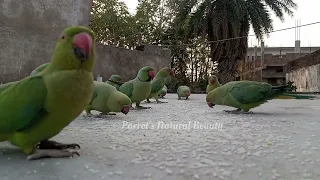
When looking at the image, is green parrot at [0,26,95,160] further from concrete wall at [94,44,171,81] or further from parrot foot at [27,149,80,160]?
concrete wall at [94,44,171,81]

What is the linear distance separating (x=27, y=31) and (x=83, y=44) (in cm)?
637

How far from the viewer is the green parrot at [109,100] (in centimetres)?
259

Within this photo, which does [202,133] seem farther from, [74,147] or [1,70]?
[1,70]

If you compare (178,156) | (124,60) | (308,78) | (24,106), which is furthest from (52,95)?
(308,78)

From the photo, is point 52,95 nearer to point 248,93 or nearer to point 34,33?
point 248,93

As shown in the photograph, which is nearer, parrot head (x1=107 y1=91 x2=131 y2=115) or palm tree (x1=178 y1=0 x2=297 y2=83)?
parrot head (x1=107 y1=91 x2=131 y2=115)

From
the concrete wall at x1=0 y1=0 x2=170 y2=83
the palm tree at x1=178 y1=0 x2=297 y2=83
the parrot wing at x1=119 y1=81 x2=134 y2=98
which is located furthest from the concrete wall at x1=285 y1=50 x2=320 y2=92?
the parrot wing at x1=119 y1=81 x2=134 y2=98

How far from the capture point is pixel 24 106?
4.20ft

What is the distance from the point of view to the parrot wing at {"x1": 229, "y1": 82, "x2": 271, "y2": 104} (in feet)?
10.1

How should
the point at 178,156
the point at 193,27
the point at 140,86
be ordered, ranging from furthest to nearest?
the point at 193,27 → the point at 140,86 → the point at 178,156

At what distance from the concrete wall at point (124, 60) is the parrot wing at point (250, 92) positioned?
560 cm

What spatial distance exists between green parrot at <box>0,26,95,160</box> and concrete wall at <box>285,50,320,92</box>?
10.1 m

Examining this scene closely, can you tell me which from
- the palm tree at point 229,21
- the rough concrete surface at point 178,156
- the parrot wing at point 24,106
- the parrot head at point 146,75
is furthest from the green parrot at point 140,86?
the palm tree at point 229,21

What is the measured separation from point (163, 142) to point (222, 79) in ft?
39.0
